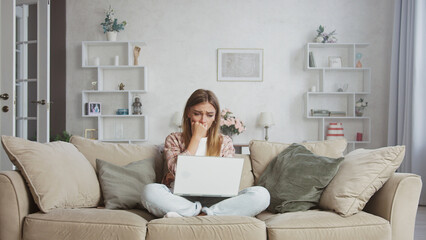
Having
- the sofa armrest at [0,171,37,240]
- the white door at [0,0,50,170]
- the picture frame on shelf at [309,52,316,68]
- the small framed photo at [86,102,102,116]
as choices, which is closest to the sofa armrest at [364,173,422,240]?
the sofa armrest at [0,171,37,240]

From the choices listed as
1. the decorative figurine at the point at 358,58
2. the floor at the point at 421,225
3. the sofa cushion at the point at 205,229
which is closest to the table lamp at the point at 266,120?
the decorative figurine at the point at 358,58

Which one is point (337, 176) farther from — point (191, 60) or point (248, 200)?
point (191, 60)

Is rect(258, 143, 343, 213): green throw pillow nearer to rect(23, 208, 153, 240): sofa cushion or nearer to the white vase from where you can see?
rect(23, 208, 153, 240): sofa cushion

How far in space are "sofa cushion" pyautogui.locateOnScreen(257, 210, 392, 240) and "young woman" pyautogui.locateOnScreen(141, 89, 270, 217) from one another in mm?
188

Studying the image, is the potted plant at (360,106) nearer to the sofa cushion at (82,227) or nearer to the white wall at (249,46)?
the white wall at (249,46)

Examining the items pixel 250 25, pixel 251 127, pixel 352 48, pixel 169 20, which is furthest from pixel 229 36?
pixel 352 48

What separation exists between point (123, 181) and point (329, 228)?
1.17 metres

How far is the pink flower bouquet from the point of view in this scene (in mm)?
4939

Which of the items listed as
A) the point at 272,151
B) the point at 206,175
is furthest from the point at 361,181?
the point at 206,175

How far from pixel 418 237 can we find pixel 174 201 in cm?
203

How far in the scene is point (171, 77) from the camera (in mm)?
5266

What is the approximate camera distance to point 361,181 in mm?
2104

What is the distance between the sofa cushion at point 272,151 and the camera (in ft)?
8.54

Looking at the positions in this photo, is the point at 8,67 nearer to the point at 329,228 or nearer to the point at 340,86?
the point at 329,228
